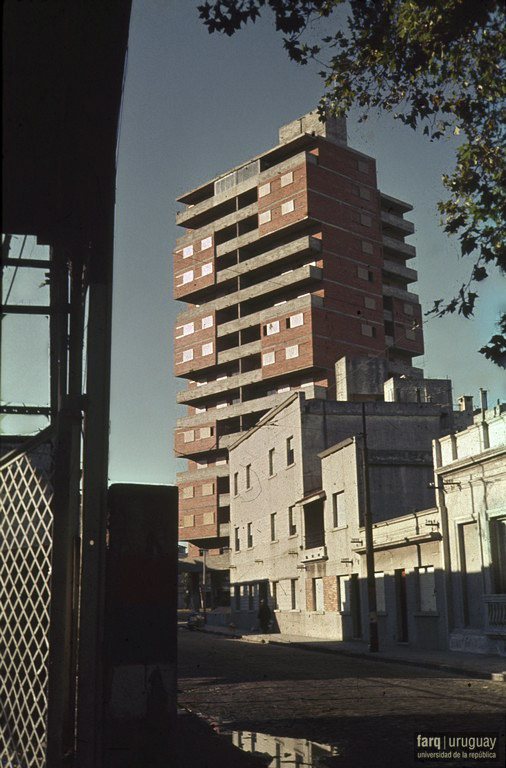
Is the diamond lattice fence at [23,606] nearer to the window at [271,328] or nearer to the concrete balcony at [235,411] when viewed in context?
the concrete balcony at [235,411]

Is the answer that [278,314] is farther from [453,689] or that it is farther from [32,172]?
[32,172]

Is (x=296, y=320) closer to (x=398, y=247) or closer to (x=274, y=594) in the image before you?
(x=398, y=247)

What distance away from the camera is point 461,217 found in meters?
9.50

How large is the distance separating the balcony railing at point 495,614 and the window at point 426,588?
3736 millimetres

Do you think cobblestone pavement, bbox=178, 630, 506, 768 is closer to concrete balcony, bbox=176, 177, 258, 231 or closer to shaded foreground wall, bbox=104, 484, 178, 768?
shaded foreground wall, bbox=104, 484, 178, 768

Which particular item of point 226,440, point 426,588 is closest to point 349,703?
point 426,588

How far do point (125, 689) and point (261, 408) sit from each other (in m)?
65.6

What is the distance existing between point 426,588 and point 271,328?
46.0m

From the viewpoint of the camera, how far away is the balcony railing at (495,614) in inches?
903

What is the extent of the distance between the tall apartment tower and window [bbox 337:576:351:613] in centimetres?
3193

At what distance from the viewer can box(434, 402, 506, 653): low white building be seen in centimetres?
2358

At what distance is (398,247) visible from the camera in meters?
80.3

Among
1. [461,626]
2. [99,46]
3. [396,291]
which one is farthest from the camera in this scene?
[396,291]

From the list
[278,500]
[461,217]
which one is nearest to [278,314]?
[278,500]
